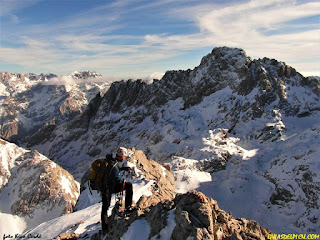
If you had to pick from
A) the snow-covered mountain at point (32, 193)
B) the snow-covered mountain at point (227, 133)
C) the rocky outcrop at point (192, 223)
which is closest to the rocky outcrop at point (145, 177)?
the rocky outcrop at point (192, 223)

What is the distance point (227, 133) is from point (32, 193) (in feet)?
212

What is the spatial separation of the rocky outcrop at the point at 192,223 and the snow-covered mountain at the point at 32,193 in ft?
203

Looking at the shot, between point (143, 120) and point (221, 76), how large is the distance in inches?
1947

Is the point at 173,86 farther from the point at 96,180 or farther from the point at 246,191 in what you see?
the point at 96,180

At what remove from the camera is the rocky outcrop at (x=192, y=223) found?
949cm

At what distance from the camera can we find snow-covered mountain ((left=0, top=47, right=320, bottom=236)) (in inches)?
1709

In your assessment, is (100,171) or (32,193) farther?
(32,193)

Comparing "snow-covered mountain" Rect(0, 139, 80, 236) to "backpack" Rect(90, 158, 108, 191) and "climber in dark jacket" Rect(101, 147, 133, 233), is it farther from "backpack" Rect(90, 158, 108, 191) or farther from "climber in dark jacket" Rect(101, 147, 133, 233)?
"climber in dark jacket" Rect(101, 147, 133, 233)

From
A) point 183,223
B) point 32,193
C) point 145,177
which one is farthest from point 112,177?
point 32,193

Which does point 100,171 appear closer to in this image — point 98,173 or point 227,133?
point 98,173

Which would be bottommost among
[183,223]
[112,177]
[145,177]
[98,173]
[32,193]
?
[32,193]

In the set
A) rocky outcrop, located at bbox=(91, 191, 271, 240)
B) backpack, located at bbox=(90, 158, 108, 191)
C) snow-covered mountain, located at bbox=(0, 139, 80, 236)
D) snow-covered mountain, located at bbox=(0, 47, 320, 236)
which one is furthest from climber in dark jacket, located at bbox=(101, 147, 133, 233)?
snow-covered mountain, located at bbox=(0, 139, 80, 236)

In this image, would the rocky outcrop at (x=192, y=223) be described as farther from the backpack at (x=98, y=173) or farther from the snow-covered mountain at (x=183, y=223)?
the backpack at (x=98, y=173)

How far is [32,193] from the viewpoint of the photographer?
6875 centimetres
